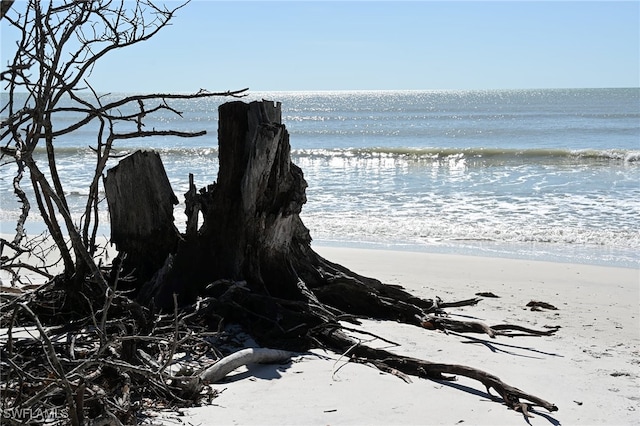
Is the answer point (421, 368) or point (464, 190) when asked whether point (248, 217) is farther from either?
point (464, 190)

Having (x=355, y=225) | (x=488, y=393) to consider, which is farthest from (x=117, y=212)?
(x=355, y=225)

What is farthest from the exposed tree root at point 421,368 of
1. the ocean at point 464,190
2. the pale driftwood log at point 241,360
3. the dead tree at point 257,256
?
the ocean at point 464,190

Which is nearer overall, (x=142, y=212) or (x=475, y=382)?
Answer: (x=475, y=382)

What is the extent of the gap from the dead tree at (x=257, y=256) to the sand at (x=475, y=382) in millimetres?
238

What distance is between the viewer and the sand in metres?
4.17

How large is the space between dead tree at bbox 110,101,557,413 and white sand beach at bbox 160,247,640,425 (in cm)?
24

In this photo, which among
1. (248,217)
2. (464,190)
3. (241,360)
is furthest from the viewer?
(464,190)

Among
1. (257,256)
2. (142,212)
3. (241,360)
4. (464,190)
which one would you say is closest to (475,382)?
(241,360)

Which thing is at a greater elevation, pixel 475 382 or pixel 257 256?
pixel 257 256

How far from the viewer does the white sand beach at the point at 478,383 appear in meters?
4.18

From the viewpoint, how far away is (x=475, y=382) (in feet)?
15.6

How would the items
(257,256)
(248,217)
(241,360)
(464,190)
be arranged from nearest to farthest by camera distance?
1. (241,360)
2. (248,217)
3. (257,256)
4. (464,190)

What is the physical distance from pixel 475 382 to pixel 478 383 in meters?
0.02

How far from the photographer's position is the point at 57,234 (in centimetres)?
518
